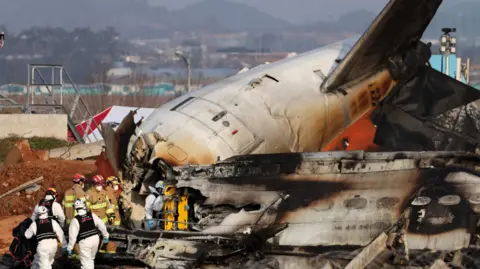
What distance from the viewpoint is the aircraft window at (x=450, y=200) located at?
499 inches

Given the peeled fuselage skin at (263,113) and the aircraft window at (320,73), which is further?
the aircraft window at (320,73)

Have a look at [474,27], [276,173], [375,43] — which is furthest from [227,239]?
[474,27]

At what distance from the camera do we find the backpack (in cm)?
1487

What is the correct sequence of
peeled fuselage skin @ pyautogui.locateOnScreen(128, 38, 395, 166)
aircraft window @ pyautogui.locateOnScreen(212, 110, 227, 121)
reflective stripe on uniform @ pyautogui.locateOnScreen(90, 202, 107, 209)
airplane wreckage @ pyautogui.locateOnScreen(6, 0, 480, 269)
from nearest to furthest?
airplane wreckage @ pyautogui.locateOnScreen(6, 0, 480, 269)
reflective stripe on uniform @ pyautogui.locateOnScreen(90, 202, 107, 209)
peeled fuselage skin @ pyautogui.locateOnScreen(128, 38, 395, 166)
aircraft window @ pyautogui.locateOnScreen(212, 110, 227, 121)

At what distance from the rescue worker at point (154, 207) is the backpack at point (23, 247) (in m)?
1.95

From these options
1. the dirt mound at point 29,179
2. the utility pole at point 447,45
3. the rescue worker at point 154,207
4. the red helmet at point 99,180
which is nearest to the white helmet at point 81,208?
the rescue worker at point 154,207

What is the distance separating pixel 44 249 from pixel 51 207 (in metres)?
0.94

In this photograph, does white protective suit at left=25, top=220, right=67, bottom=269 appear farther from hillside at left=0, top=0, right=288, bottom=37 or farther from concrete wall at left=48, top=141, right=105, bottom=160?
hillside at left=0, top=0, right=288, bottom=37

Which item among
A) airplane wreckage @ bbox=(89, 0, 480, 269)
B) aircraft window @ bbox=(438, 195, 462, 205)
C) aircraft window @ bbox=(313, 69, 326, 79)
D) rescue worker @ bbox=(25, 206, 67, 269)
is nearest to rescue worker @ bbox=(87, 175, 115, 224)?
Result: airplane wreckage @ bbox=(89, 0, 480, 269)

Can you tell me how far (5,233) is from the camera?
21.3m

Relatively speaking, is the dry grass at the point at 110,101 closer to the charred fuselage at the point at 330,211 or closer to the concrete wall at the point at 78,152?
the concrete wall at the point at 78,152

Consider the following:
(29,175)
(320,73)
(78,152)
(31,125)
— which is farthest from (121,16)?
(320,73)

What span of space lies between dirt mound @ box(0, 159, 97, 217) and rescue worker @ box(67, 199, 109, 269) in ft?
27.7

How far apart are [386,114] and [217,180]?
6.30 metres
